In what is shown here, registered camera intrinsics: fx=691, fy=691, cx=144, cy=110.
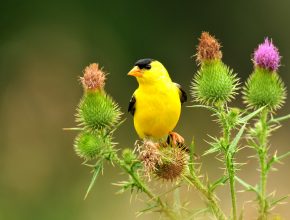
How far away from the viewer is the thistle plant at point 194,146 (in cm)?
261

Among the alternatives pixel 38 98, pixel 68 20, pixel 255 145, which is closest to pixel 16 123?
pixel 38 98

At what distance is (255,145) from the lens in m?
2.71

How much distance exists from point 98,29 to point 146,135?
24.0 feet

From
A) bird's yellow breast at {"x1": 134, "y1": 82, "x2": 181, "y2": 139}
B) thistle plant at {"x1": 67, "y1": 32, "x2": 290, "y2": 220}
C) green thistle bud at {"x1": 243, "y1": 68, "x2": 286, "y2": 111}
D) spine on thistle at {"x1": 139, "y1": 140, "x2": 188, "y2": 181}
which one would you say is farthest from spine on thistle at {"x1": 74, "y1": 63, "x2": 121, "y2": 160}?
green thistle bud at {"x1": 243, "y1": 68, "x2": 286, "y2": 111}

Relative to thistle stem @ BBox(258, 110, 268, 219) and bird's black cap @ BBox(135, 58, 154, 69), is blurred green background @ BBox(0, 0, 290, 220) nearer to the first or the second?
bird's black cap @ BBox(135, 58, 154, 69)

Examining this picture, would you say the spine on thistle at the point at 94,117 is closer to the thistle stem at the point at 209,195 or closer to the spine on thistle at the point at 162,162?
the spine on thistle at the point at 162,162

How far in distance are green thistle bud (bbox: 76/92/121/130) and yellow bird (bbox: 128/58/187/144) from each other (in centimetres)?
29

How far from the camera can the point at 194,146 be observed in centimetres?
290

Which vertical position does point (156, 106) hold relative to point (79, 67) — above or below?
above

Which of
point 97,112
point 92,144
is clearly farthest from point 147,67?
point 92,144

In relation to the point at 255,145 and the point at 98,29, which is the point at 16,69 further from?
the point at 255,145

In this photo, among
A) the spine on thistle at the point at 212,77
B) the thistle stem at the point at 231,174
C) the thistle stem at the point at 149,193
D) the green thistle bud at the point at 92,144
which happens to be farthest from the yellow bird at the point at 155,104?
the thistle stem at the point at 231,174

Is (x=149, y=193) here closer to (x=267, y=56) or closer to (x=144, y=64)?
(x=267, y=56)

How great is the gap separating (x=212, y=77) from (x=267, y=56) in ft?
0.91
